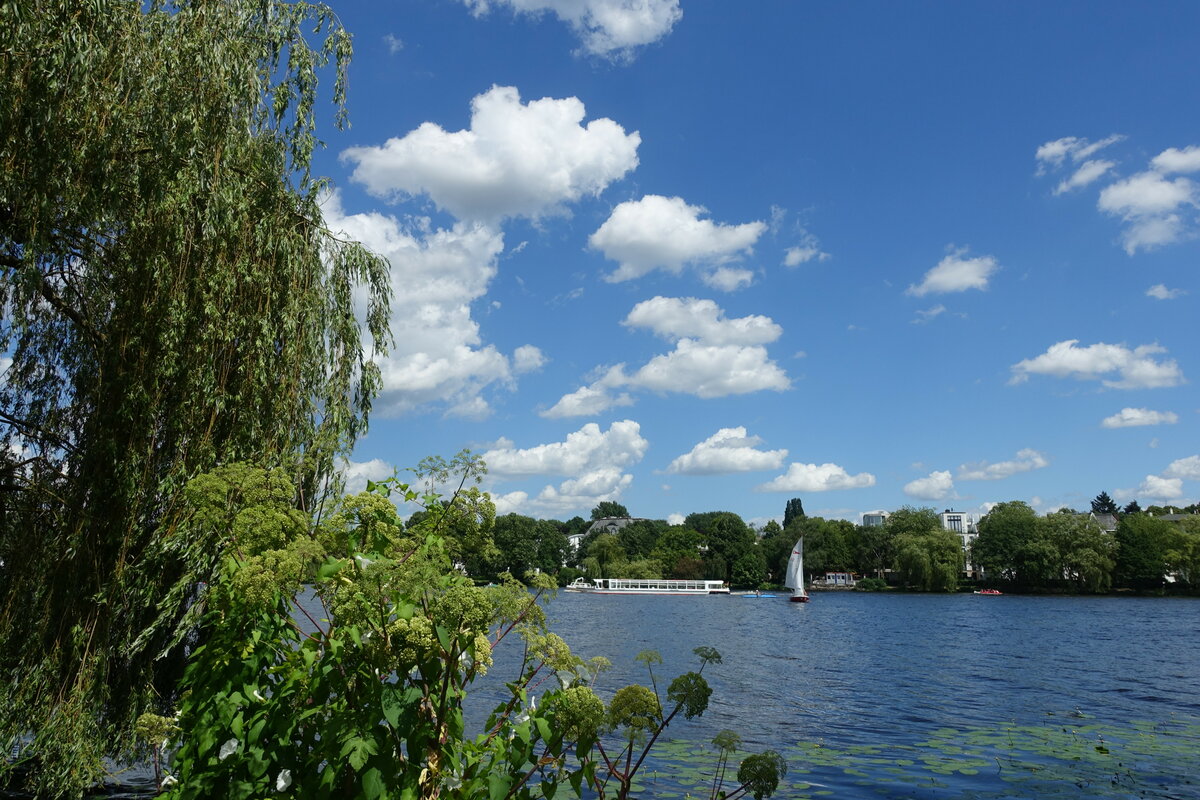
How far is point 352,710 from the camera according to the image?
4.66 meters

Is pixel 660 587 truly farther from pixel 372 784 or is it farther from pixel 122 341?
pixel 372 784

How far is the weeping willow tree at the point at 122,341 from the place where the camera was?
7.87m

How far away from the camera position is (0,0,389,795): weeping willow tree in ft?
25.8

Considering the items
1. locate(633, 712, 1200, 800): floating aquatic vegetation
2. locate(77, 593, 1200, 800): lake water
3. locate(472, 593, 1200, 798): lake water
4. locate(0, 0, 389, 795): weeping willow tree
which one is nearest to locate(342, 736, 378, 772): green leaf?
locate(0, 0, 389, 795): weeping willow tree

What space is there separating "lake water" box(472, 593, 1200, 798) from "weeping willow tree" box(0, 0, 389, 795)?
23.7 ft

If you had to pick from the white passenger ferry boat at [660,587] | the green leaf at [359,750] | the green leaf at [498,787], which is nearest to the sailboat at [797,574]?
the white passenger ferry boat at [660,587]

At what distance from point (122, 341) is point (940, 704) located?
69.8 feet

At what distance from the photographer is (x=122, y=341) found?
891 cm

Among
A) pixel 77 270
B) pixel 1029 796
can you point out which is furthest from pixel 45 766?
pixel 1029 796

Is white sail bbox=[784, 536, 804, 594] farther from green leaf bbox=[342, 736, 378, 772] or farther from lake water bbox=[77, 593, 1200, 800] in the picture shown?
green leaf bbox=[342, 736, 378, 772]

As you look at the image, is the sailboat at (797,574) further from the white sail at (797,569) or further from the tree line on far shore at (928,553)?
the tree line on far shore at (928,553)

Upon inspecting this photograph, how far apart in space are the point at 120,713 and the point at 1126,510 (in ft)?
606

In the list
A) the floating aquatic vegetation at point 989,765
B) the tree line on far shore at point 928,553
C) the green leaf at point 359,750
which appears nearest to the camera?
the green leaf at point 359,750

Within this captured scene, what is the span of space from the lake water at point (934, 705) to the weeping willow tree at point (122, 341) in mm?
3904
